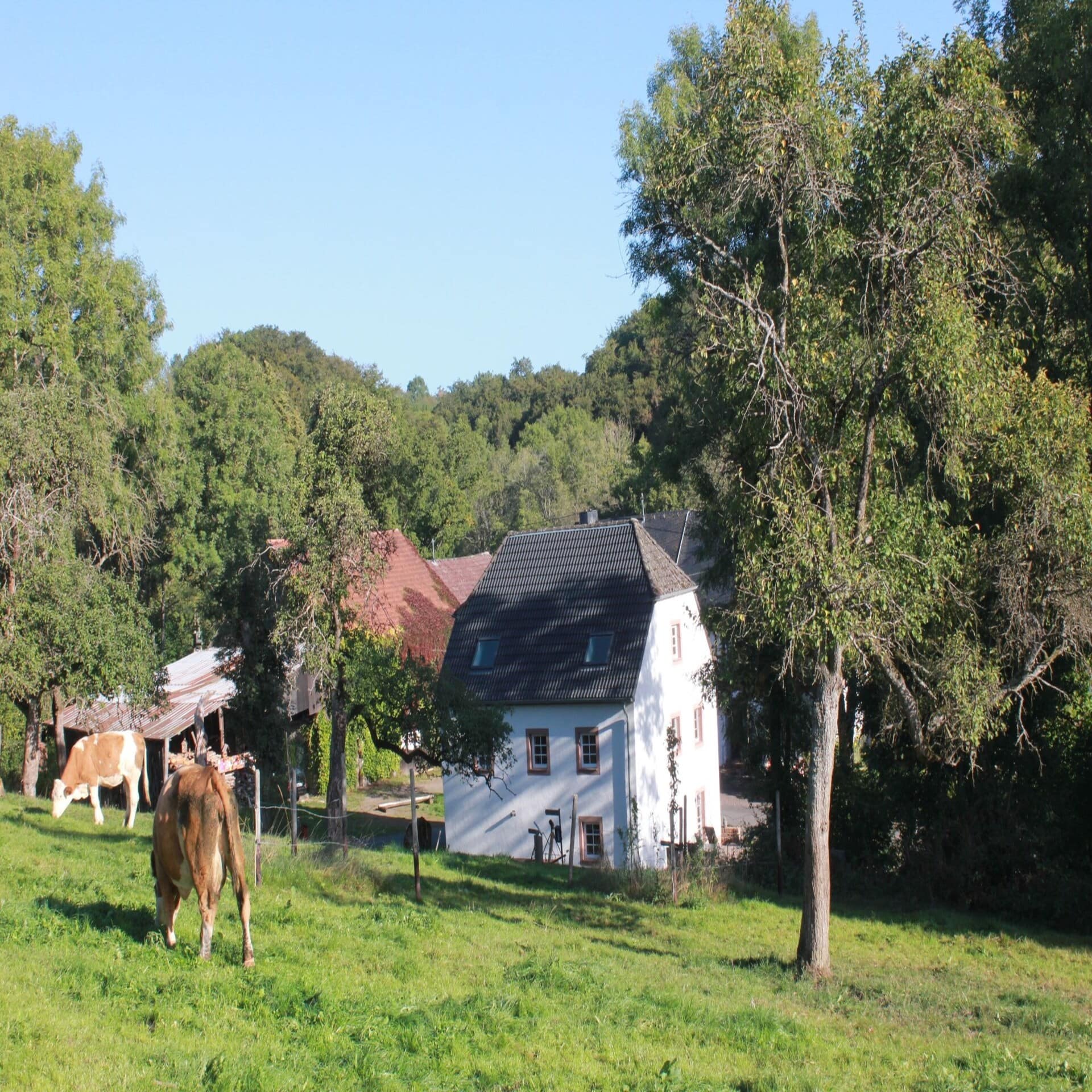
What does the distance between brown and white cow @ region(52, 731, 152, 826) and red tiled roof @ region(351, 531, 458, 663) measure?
628 inches

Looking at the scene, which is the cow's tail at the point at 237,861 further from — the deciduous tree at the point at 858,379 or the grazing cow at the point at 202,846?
the deciduous tree at the point at 858,379

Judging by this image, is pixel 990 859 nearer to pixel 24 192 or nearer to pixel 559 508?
pixel 24 192

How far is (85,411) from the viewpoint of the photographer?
85.7ft

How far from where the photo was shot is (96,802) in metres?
18.5

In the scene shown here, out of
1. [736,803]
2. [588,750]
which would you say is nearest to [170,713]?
[588,750]

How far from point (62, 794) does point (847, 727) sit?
15.0 meters

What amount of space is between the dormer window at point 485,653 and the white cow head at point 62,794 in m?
12.8

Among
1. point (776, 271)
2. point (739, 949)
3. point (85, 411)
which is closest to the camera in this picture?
point (739, 949)

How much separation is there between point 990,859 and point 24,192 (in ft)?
92.6

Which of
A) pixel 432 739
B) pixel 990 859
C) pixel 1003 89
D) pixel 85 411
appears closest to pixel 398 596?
pixel 85 411

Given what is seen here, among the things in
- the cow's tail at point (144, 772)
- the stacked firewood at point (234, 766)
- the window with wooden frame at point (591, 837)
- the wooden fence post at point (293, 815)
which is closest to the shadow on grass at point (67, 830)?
the cow's tail at point (144, 772)

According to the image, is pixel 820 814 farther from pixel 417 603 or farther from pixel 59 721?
pixel 417 603

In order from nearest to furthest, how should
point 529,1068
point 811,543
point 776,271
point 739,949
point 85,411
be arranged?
point 529,1068, point 811,543, point 739,949, point 776,271, point 85,411

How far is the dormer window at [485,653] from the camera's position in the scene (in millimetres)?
29766
